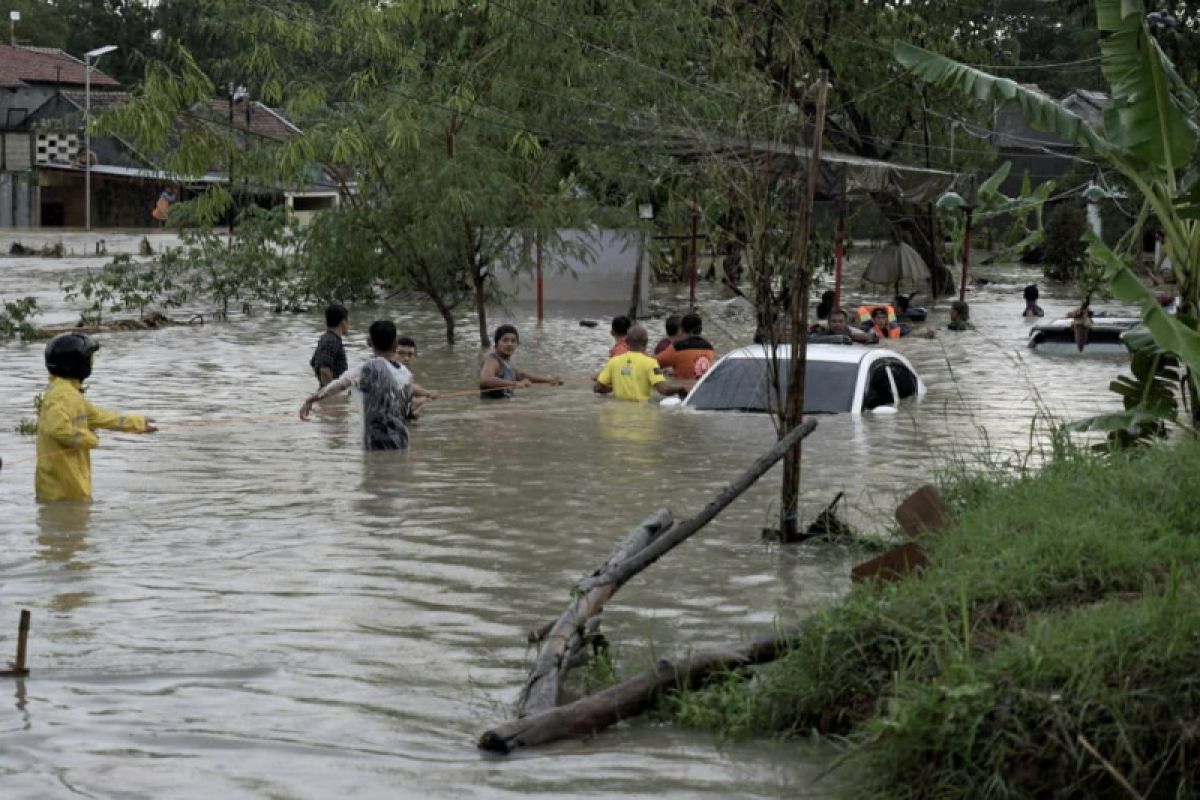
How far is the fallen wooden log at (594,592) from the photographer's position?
7.16 metres

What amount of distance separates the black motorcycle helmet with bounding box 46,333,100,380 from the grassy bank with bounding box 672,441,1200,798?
229 inches

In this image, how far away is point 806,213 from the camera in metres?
10.8

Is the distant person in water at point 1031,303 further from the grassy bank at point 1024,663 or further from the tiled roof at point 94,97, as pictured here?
the tiled roof at point 94,97

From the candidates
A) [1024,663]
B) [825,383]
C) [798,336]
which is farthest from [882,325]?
[1024,663]

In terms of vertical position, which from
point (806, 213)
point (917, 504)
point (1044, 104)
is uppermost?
point (1044, 104)

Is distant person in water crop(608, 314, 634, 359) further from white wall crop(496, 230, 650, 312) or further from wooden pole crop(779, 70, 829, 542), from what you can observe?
white wall crop(496, 230, 650, 312)

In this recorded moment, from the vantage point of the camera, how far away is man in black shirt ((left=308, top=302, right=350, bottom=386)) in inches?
701

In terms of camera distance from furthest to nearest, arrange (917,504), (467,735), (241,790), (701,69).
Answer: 1. (701,69)
2. (917,504)
3. (467,735)
4. (241,790)

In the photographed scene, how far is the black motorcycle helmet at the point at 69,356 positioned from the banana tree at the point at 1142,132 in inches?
224

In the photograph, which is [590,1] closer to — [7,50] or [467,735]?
[467,735]

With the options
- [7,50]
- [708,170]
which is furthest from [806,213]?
[7,50]

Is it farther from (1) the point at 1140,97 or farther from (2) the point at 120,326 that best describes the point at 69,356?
(2) the point at 120,326

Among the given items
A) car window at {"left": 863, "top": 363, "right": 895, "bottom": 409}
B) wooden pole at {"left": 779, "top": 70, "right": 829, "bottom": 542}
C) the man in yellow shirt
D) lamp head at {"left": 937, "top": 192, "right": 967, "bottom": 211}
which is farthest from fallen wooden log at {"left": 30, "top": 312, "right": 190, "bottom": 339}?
wooden pole at {"left": 779, "top": 70, "right": 829, "bottom": 542}

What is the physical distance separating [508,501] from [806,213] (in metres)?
3.70
